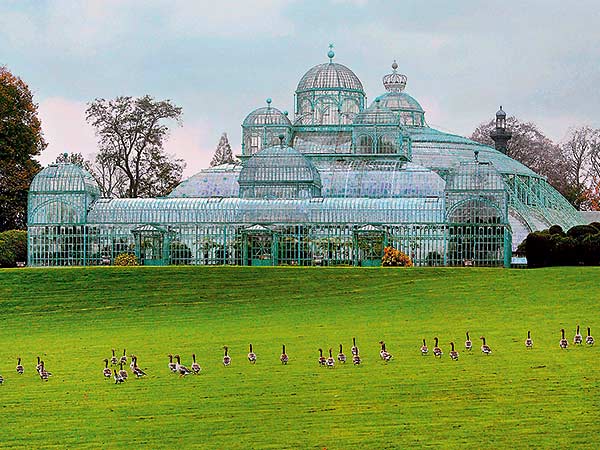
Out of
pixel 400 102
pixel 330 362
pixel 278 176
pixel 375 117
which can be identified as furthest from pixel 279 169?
pixel 330 362

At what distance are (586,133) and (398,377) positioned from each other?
10069cm

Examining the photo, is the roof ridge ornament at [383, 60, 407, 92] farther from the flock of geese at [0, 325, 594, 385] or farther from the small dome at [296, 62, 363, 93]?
the flock of geese at [0, 325, 594, 385]

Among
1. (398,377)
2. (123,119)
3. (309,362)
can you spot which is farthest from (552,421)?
(123,119)

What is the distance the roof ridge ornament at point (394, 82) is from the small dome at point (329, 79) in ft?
39.7

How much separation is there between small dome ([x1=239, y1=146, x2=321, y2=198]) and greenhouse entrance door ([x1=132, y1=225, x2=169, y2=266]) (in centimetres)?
600

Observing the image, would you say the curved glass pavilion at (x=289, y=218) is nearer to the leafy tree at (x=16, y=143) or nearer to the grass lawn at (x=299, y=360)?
the leafy tree at (x=16, y=143)

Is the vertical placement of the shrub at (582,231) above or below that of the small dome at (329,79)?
below

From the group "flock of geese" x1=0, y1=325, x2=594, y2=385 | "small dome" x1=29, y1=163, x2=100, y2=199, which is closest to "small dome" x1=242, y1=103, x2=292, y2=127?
"small dome" x1=29, y1=163, x2=100, y2=199

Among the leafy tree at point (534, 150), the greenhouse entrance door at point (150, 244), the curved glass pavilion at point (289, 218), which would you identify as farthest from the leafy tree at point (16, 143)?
the leafy tree at point (534, 150)

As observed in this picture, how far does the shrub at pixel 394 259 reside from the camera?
61031 millimetres

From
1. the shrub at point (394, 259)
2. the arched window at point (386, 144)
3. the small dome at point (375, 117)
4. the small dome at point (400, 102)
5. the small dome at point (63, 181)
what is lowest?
the shrub at point (394, 259)

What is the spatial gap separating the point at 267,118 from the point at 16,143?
16348 millimetres

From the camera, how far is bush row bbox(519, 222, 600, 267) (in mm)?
59844

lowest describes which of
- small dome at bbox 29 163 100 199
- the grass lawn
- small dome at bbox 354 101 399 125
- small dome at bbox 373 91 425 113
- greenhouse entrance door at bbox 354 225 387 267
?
the grass lawn
